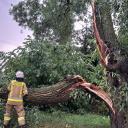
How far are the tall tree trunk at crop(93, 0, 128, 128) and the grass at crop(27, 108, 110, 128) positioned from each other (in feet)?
5.29

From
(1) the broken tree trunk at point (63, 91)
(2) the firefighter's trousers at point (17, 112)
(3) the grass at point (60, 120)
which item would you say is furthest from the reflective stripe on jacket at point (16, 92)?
(3) the grass at point (60, 120)

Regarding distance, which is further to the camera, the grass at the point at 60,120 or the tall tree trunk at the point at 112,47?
the grass at the point at 60,120

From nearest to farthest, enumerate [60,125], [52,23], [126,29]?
[126,29]
[60,125]
[52,23]

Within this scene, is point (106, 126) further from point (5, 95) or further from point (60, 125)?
point (5, 95)

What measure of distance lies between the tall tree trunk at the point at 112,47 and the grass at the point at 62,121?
161 cm

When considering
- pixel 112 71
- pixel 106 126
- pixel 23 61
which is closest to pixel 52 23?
pixel 23 61

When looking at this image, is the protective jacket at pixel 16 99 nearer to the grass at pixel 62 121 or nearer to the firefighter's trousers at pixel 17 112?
the firefighter's trousers at pixel 17 112

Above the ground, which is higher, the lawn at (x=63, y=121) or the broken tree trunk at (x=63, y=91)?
the broken tree trunk at (x=63, y=91)

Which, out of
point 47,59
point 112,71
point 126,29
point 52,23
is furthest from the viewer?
point 52,23

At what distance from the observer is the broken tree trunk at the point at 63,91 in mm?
12562

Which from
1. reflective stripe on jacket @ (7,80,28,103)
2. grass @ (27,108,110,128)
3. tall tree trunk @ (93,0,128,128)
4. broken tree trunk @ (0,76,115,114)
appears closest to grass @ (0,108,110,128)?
grass @ (27,108,110,128)

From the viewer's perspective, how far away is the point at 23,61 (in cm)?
1473

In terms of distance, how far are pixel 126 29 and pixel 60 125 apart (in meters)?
3.83

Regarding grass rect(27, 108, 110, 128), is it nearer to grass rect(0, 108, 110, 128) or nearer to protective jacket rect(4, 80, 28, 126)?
grass rect(0, 108, 110, 128)
